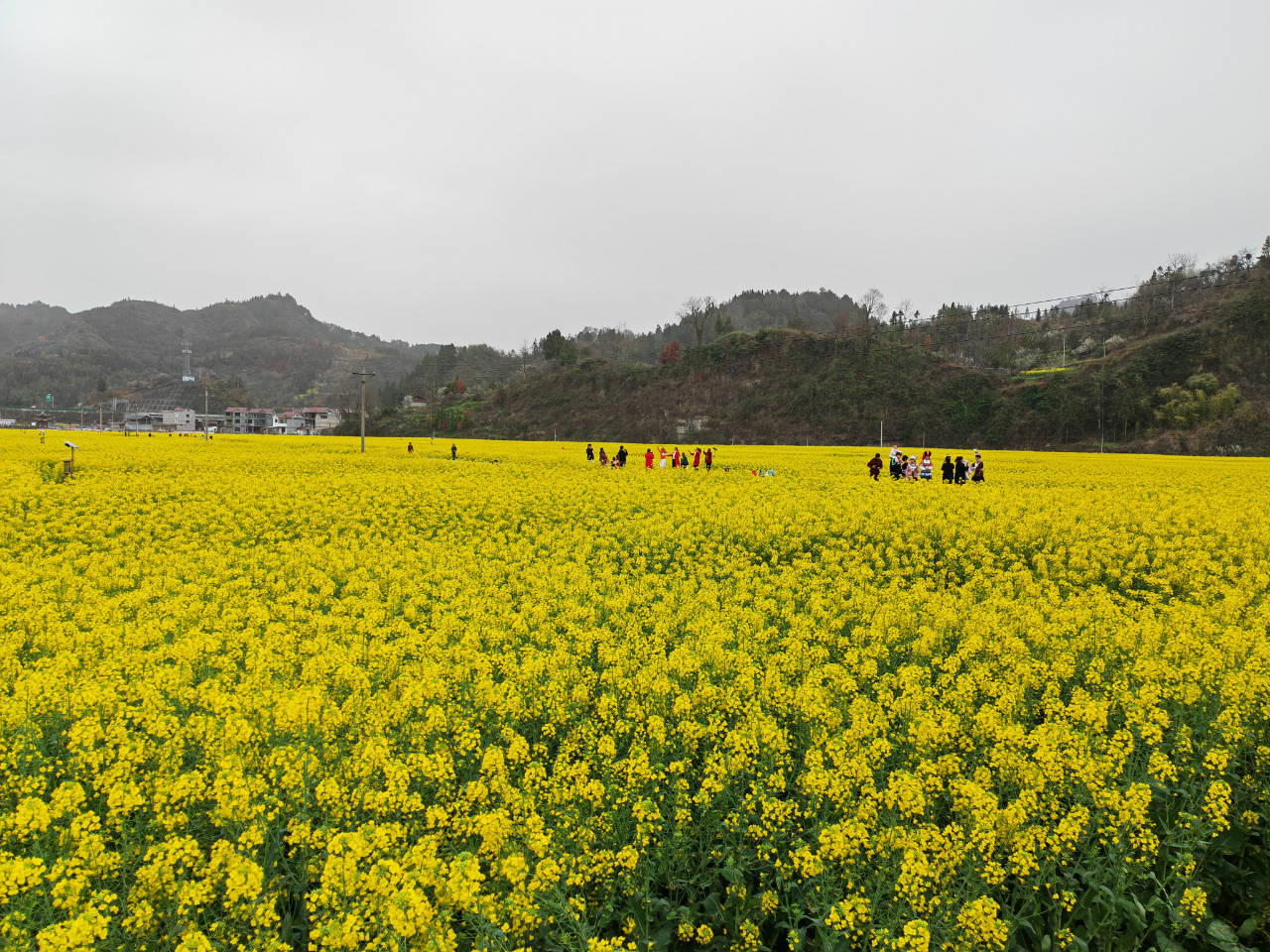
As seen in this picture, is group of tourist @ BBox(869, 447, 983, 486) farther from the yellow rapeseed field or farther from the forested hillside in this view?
the forested hillside

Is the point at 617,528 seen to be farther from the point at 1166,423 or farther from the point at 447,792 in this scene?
the point at 1166,423

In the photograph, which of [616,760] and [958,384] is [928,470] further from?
[958,384]

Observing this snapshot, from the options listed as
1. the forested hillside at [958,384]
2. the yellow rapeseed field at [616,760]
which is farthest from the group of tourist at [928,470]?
the forested hillside at [958,384]

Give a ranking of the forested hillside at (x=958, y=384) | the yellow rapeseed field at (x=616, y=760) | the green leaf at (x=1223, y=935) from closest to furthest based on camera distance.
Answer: the yellow rapeseed field at (x=616, y=760) → the green leaf at (x=1223, y=935) → the forested hillside at (x=958, y=384)

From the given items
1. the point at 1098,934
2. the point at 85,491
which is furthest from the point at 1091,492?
the point at 85,491

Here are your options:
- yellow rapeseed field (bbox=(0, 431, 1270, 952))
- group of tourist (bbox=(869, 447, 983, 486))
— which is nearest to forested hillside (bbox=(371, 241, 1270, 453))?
group of tourist (bbox=(869, 447, 983, 486))

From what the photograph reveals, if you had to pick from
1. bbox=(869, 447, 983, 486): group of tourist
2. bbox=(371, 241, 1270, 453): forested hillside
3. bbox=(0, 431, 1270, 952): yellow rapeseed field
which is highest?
bbox=(371, 241, 1270, 453): forested hillside

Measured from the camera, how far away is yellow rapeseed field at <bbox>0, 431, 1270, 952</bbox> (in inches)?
150

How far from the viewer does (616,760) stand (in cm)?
545

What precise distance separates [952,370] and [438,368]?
4772 inches

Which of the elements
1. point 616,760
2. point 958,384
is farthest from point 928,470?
point 958,384

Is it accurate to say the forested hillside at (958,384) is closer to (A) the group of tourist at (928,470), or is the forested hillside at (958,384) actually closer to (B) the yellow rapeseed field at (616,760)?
(A) the group of tourist at (928,470)

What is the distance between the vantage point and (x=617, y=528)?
52.6 ft

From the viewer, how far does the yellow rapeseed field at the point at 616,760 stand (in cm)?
381
